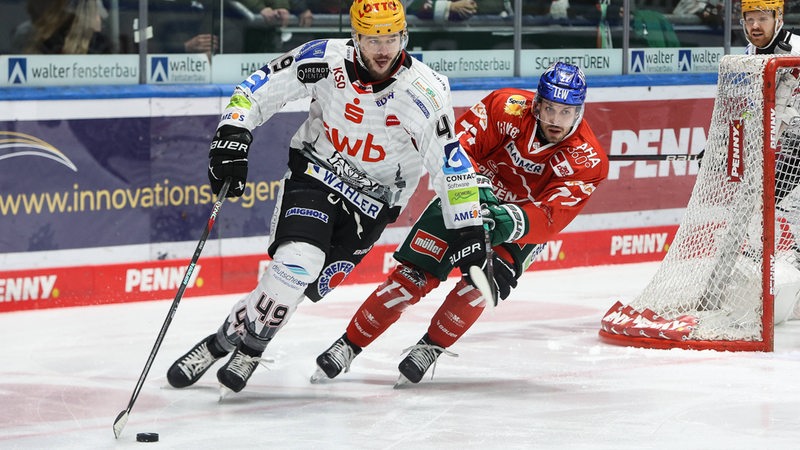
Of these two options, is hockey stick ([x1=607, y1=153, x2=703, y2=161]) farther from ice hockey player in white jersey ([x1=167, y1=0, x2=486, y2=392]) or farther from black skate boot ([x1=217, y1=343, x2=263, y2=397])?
black skate boot ([x1=217, y1=343, x2=263, y2=397])

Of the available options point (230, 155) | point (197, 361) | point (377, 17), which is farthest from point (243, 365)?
point (377, 17)

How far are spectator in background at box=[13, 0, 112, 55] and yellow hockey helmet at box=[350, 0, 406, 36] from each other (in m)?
2.17

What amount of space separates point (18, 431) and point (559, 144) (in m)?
2.07

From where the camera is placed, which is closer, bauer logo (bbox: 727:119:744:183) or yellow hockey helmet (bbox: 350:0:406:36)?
yellow hockey helmet (bbox: 350:0:406:36)

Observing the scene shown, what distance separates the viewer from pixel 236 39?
6895 millimetres

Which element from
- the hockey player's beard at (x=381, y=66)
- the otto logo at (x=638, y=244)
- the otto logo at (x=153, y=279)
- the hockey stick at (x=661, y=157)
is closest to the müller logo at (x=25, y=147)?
the otto logo at (x=153, y=279)

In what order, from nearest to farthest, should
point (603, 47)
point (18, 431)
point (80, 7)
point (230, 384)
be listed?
point (18, 431)
point (230, 384)
point (80, 7)
point (603, 47)

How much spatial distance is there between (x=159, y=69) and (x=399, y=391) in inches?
91.3

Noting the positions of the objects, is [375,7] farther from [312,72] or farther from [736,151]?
[736,151]

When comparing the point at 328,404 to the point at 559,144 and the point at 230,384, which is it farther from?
the point at 559,144

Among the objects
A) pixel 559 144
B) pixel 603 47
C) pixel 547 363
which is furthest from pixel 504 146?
pixel 603 47

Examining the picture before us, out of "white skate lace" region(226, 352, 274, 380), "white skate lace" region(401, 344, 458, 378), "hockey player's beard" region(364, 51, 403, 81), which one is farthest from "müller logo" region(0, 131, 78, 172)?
"hockey player's beard" region(364, 51, 403, 81)

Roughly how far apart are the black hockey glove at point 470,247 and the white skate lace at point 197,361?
0.90 meters

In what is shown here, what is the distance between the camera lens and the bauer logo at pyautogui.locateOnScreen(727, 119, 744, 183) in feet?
19.4
